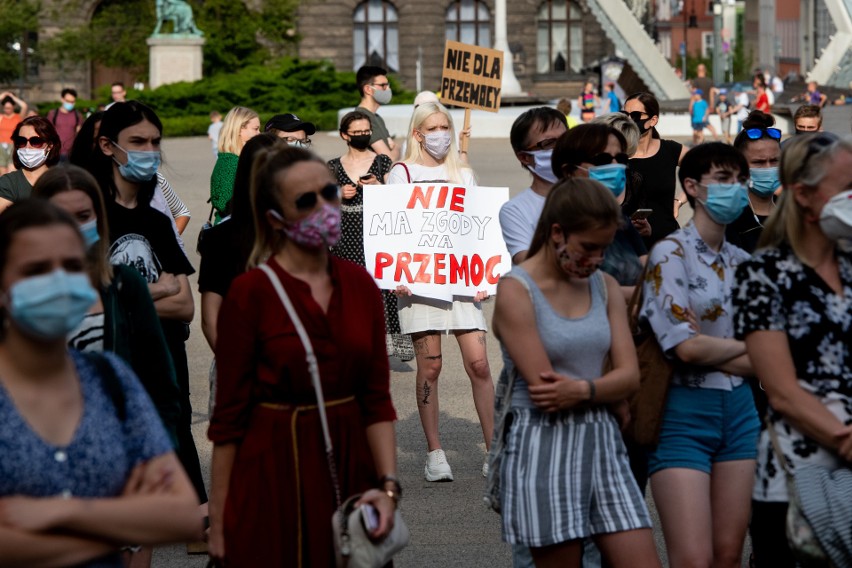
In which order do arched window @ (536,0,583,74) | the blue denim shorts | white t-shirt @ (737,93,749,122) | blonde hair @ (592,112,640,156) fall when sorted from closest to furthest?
the blue denim shorts → blonde hair @ (592,112,640,156) → white t-shirt @ (737,93,749,122) → arched window @ (536,0,583,74)

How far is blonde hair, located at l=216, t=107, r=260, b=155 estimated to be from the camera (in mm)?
9258

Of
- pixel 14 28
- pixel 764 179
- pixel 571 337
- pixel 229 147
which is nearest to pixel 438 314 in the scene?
pixel 229 147

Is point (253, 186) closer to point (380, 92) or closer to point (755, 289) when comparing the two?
point (755, 289)

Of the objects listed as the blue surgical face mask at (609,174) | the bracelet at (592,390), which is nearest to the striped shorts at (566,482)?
the bracelet at (592,390)

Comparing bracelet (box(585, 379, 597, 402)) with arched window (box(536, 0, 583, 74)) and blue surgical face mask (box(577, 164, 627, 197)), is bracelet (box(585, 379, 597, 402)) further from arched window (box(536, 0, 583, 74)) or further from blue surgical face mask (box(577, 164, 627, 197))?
arched window (box(536, 0, 583, 74))

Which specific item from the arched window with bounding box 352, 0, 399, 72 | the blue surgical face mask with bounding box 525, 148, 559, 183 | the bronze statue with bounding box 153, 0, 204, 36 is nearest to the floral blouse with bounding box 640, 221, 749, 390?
the blue surgical face mask with bounding box 525, 148, 559, 183

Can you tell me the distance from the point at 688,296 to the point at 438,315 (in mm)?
3318

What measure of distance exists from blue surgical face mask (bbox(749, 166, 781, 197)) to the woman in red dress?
307 centimetres

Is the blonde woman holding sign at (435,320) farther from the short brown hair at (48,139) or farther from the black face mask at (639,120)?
the short brown hair at (48,139)

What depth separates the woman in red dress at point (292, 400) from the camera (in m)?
4.14

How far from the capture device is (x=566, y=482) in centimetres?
458

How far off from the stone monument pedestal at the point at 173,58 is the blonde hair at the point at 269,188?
46170 mm

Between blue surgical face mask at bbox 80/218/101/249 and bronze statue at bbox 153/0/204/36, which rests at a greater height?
bronze statue at bbox 153/0/204/36

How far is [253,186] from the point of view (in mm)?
4406
